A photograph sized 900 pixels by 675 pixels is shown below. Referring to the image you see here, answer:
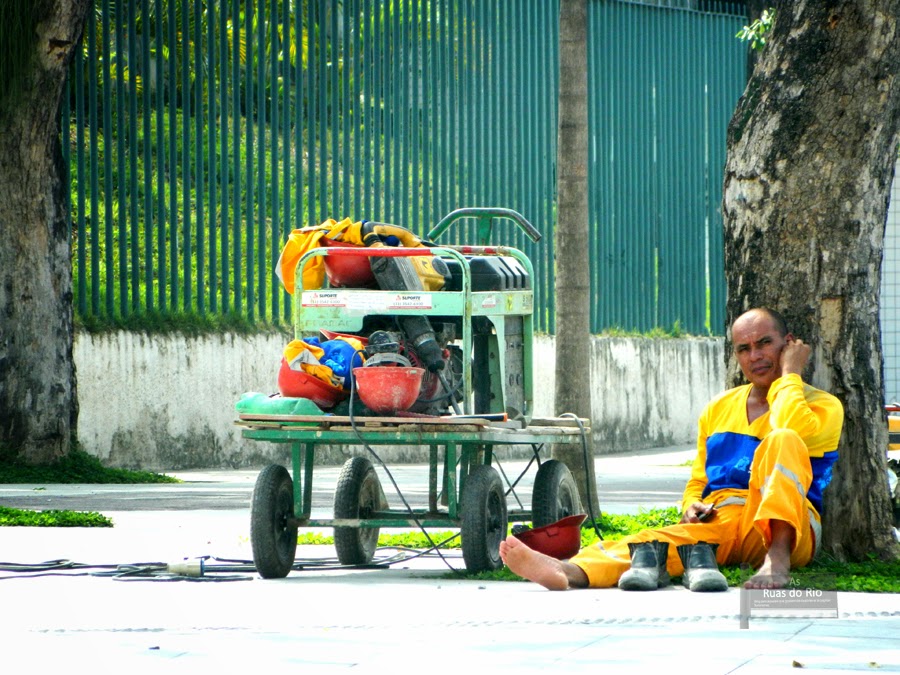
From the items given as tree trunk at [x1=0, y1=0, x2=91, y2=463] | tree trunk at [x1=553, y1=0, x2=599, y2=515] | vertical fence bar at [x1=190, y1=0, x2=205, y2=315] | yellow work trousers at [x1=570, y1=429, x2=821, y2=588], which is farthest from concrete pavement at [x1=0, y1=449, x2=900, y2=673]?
vertical fence bar at [x1=190, y1=0, x2=205, y2=315]

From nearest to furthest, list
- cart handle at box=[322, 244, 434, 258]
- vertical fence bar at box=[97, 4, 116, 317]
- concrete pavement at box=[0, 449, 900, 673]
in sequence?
concrete pavement at box=[0, 449, 900, 673] → cart handle at box=[322, 244, 434, 258] → vertical fence bar at box=[97, 4, 116, 317]

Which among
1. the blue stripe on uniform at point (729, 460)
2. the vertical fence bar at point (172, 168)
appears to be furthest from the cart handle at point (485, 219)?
the vertical fence bar at point (172, 168)

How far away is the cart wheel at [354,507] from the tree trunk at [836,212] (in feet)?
6.96

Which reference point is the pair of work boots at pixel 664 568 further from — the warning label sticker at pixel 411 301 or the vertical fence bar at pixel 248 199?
the vertical fence bar at pixel 248 199

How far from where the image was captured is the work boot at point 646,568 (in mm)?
6621

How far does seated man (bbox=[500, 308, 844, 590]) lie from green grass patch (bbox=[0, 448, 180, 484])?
8.00 m

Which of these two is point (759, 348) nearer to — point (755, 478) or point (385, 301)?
point (755, 478)

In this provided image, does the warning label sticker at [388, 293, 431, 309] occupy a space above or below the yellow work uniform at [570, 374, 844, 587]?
above

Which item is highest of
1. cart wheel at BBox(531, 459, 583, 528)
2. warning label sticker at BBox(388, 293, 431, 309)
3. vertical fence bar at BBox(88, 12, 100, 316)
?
vertical fence bar at BBox(88, 12, 100, 316)

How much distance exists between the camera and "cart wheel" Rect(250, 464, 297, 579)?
7336mm

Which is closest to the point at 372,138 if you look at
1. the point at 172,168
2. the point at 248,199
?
the point at 248,199

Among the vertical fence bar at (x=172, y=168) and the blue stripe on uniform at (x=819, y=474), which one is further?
the vertical fence bar at (x=172, y=168)

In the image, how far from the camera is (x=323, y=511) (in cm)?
1091

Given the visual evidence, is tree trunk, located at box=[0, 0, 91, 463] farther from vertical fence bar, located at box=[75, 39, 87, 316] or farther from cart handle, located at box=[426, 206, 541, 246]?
cart handle, located at box=[426, 206, 541, 246]
